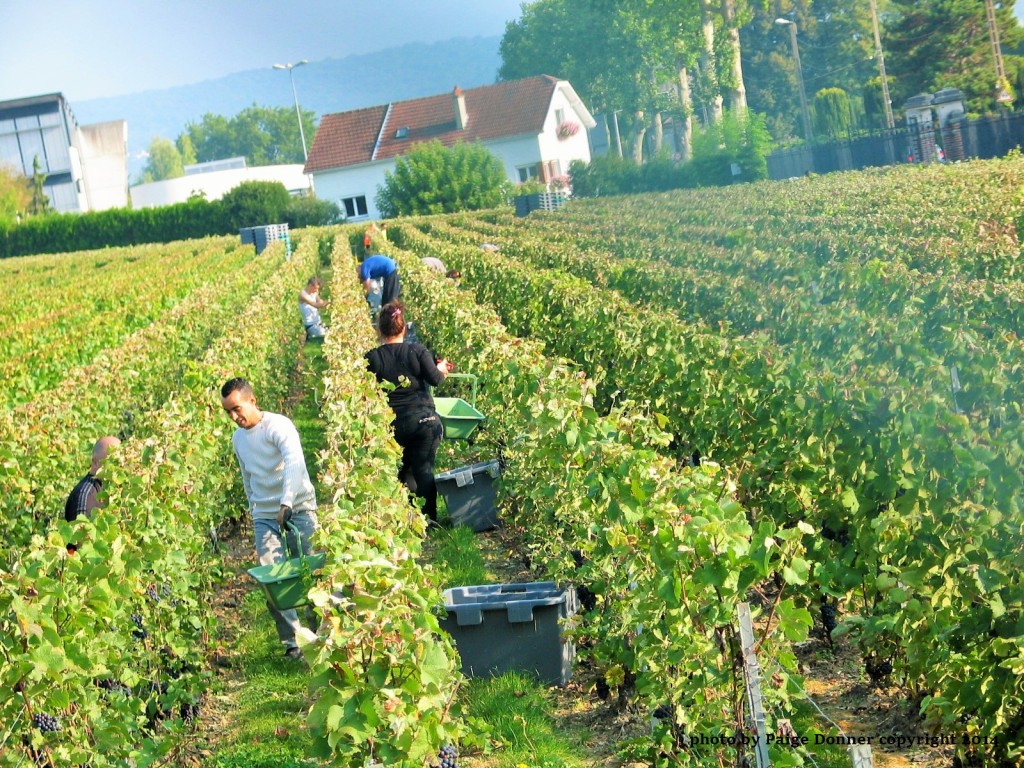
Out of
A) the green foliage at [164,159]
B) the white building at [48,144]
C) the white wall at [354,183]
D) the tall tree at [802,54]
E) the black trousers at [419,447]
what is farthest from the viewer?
the green foliage at [164,159]

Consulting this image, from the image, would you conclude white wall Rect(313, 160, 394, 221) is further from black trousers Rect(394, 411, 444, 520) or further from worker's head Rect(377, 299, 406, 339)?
black trousers Rect(394, 411, 444, 520)

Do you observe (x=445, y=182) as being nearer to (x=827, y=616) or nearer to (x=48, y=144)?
(x=48, y=144)

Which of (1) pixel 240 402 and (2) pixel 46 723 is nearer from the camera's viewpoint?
(2) pixel 46 723

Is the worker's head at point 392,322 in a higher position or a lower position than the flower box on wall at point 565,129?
lower

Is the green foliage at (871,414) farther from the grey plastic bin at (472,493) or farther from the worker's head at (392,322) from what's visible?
the worker's head at (392,322)

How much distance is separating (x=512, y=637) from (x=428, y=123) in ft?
237

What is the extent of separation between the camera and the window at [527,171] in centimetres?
7338

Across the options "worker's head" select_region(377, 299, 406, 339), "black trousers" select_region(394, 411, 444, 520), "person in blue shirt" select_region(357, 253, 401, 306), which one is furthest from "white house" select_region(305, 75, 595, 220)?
"black trousers" select_region(394, 411, 444, 520)

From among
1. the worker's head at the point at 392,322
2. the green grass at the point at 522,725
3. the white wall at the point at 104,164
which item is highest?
the white wall at the point at 104,164

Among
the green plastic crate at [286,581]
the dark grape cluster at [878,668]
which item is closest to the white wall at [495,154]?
the green plastic crate at [286,581]

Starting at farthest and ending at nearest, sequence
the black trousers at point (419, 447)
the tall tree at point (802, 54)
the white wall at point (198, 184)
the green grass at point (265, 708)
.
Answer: the white wall at point (198, 184) → the tall tree at point (802, 54) → the black trousers at point (419, 447) → the green grass at point (265, 708)

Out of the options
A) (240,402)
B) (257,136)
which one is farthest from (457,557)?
(257,136)

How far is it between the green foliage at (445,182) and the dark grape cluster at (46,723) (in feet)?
181

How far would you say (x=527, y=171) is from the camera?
7369 centimetres
